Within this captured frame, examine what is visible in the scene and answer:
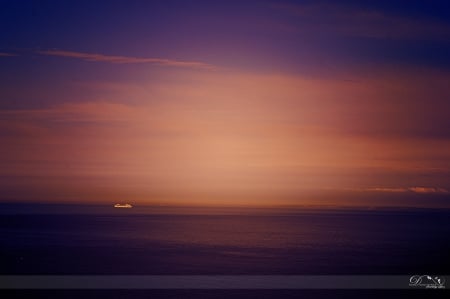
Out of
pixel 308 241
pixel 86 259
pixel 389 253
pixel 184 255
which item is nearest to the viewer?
pixel 86 259

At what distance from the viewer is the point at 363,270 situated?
92.5 feet

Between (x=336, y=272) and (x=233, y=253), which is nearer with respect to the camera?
(x=336, y=272)

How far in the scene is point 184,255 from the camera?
32.9 metres

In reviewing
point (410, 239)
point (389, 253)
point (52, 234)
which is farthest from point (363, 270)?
point (52, 234)
